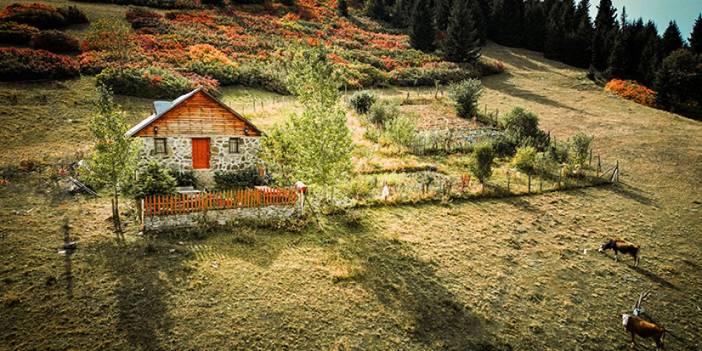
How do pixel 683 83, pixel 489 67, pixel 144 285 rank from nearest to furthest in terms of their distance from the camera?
pixel 144 285 → pixel 683 83 → pixel 489 67

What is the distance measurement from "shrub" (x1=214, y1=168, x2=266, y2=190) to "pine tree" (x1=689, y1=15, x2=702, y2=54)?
224ft

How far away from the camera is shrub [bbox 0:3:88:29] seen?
144 ft

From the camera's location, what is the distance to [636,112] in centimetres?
4716

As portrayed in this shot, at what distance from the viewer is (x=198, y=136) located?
23.9m

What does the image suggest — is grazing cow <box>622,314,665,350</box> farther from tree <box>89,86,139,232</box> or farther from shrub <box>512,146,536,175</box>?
tree <box>89,86,139,232</box>

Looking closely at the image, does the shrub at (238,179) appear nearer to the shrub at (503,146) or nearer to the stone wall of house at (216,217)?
the stone wall of house at (216,217)

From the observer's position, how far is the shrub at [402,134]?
32.6 meters

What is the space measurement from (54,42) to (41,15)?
731cm

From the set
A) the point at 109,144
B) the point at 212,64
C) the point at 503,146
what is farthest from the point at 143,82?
the point at 503,146

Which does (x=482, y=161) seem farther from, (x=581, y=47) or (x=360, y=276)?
(x=581, y=47)

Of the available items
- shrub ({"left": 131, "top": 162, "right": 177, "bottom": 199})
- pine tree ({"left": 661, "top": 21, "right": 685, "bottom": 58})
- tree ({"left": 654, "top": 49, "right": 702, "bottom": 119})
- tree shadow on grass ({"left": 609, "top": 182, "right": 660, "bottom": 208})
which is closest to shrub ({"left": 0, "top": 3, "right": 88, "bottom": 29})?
shrub ({"left": 131, "top": 162, "right": 177, "bottom": 199})

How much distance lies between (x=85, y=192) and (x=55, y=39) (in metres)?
27.9

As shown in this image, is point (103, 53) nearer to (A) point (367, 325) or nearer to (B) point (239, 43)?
(B) point (239, 43)

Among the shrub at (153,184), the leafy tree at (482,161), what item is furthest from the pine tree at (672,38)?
the shrub at (153,184)
